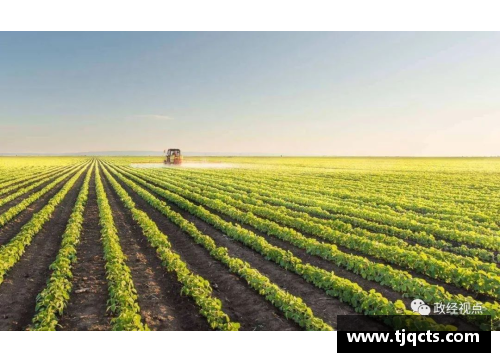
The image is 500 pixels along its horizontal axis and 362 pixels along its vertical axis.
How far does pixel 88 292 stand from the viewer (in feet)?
25.0

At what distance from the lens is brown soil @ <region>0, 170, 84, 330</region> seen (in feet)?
21.5

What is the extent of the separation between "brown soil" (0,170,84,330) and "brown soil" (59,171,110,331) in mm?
746

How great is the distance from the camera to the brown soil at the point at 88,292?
6363 mm

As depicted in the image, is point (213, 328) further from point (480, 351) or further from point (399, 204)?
point (399, 204)

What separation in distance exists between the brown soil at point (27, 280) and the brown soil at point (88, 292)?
75 centimetres

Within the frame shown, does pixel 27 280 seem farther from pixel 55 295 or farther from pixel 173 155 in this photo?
pixel 173 155

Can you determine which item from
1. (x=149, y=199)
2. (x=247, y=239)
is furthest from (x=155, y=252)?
(x=149, y=199)

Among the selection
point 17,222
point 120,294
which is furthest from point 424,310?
point 17,222

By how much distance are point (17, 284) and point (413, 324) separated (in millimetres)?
9065

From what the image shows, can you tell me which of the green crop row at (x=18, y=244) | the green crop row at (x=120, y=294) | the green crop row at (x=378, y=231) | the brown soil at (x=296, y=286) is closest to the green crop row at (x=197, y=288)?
the green crop row at (x=120, y=294)

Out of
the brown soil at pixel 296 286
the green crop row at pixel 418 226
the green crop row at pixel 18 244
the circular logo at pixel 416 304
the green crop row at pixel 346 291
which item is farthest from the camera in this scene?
the green crop row at pixel 418 226

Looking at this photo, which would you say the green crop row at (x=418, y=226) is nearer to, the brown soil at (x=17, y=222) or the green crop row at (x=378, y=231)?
the green crop row at (x=378, y=231)

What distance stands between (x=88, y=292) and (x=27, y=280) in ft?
6.43

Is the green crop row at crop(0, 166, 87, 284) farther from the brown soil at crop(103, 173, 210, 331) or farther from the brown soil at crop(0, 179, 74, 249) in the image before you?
the brown soil at crop(103, 173, 210, 331)
